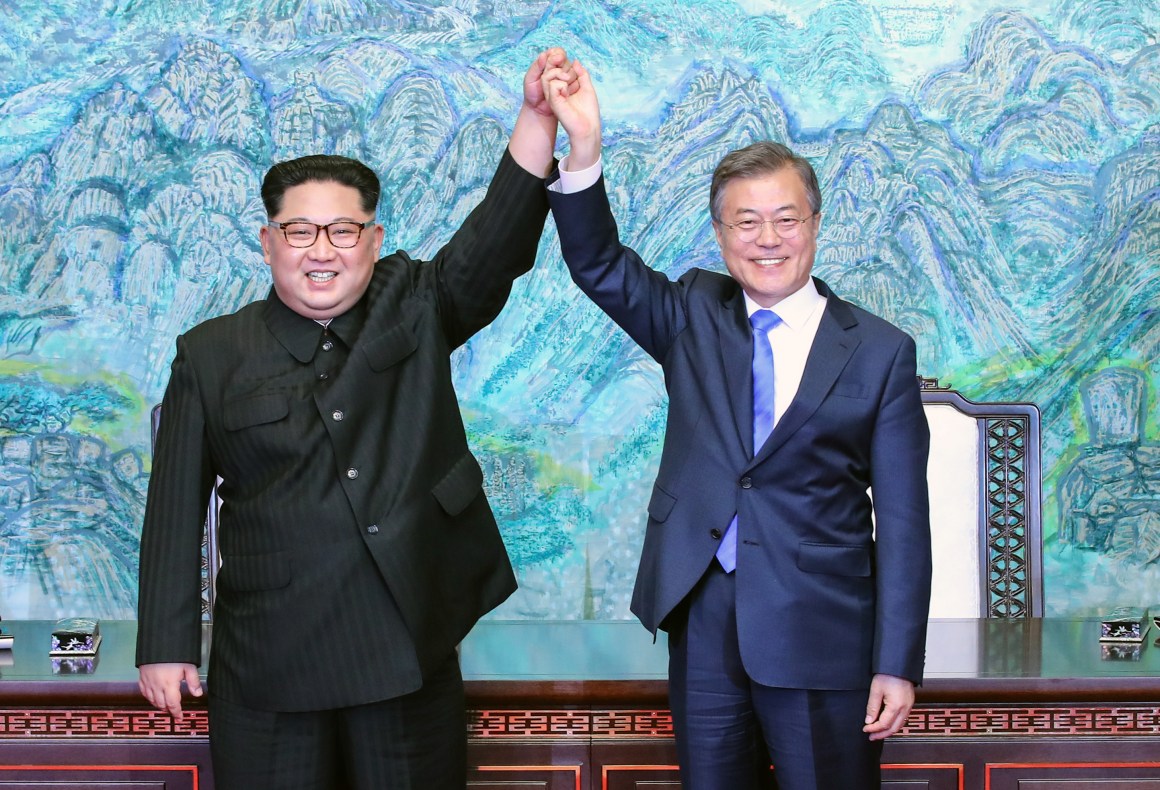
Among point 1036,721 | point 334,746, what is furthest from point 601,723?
point 1036,721

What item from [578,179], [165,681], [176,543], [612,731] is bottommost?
[612,731]

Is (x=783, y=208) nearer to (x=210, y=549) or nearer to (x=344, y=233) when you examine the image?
(x=344, y=233)

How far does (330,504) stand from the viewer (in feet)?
6.20

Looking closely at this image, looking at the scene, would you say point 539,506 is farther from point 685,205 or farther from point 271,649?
point 271,649

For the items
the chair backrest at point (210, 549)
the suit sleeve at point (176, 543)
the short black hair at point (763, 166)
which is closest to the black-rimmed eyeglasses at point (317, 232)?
the suit sleeve at point (176, 543)

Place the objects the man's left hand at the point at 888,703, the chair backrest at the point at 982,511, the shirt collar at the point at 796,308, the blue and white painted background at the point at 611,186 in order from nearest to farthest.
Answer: the man's left hand at the point at 888,703 → the shirt collar at the point at 796,308 → the chair backrest at the point at 982,511 → the blue and white painted background at the point at 611,186

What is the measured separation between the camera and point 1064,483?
12.0ft

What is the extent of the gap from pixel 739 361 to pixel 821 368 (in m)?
0.13

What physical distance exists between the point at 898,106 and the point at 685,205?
67 centimetres

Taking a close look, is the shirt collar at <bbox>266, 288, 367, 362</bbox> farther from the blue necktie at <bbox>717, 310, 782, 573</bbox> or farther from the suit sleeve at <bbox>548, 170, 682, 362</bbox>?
the blue necktie at <bbox>717, 310, 782, 573</bbox>

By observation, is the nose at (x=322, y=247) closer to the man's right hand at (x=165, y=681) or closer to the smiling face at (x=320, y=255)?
the smiling face at (x=320, y=255)

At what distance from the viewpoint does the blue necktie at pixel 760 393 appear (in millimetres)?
1923

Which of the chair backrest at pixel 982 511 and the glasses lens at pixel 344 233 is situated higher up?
the glasses lens at pixel 344 233

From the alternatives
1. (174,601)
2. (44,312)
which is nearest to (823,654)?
(174,601)
